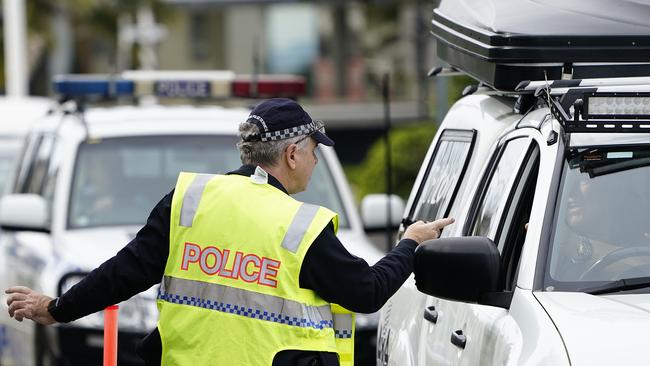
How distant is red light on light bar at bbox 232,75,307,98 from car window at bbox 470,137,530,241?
5.40 meters

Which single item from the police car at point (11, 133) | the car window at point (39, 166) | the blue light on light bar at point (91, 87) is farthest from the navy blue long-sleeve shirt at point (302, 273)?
the police car at point (11, 133)

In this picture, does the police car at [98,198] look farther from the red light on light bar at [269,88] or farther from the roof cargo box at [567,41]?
the roof cargo box at [567,41]

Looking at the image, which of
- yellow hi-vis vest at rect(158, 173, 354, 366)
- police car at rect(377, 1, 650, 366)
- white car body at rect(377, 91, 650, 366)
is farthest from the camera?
yellow hi-vis vest at rect(158, 173, 354, 366)

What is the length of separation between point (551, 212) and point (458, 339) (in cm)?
57

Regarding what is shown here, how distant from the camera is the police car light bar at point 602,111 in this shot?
15.1 ft

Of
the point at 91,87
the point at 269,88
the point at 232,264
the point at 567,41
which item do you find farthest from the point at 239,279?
the point at 91,87

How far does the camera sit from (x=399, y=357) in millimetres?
5980

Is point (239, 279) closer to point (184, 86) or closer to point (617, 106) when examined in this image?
point (617, 106)

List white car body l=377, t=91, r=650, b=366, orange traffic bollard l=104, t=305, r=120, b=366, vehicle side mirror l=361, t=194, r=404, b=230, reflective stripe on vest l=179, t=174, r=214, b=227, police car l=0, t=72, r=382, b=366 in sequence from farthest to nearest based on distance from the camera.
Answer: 1. vehicle side mirror l=361, t=194, r=404, b=230
2. police car l=0, t=72, r=382, b=366
3. orange traffic bollard l=104, t=305, r=120, b=366
4. reflective stripe on vest l=179, t=174, r=214, b=227
5. white car body l=377, t=91, r=650, b=366

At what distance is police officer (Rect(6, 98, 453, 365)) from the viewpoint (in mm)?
4715

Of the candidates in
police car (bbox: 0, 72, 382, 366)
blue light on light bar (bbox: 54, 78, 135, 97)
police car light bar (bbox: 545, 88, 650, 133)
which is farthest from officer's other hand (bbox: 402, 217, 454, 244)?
blue light on light bar (bbox: 54, 78, 135, 97)

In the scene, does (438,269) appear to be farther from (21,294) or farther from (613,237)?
(21,294)

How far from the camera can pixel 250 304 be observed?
15.5 ft

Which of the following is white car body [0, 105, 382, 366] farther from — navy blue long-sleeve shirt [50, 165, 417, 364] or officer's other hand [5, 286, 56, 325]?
navy blue long-sleeve shirt [50, 165, 417, 364]
